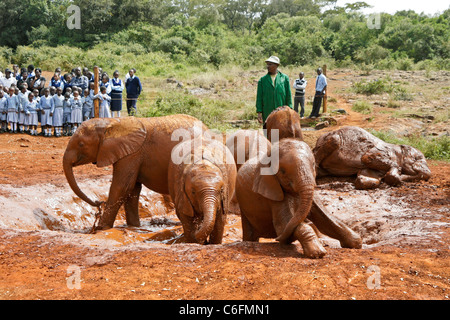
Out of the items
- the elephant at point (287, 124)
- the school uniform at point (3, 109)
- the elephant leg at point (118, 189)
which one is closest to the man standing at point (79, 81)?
the school uniform at point (3, 109)

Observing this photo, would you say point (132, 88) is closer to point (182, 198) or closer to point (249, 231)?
point (182, 198)

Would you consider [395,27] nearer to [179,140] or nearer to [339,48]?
[339,48]

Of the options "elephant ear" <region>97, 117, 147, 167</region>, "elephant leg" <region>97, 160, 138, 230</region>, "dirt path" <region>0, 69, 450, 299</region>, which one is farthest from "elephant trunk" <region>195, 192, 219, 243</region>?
"elephant ear" <region>97, 117, 147, 167</region>

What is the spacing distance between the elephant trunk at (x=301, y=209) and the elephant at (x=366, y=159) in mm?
4981

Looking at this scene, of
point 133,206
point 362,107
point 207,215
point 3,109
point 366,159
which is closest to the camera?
point 207,215

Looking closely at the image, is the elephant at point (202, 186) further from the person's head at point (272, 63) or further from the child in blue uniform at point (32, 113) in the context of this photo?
the child in blue uniform at point (32, 113)

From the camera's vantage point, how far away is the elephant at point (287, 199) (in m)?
5.27

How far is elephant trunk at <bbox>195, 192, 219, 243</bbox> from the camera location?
6.50 m

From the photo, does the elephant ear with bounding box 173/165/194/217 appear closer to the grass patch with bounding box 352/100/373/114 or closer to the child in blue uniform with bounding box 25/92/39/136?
the child in blue uniform with bounding box 25/92/39/136

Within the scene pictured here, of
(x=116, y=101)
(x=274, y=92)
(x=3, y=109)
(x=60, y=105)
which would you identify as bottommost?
(x=3, y=109)

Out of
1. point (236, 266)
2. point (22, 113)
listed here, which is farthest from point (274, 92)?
point (22, 113)

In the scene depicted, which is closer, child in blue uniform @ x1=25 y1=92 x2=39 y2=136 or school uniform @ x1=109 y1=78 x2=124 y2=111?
school uniform @ x1=109 y1=78 x2=124 y2=111

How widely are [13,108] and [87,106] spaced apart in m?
2.52

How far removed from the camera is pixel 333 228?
5.96 meters
